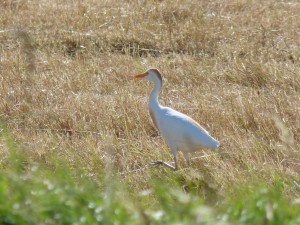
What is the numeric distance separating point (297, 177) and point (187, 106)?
2463mm

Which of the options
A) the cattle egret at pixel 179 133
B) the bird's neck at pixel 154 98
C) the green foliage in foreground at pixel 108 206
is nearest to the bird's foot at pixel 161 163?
the cattle egret at pixel 179 133

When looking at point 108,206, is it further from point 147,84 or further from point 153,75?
point 147,84

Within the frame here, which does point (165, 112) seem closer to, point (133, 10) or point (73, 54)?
point (73, 54)

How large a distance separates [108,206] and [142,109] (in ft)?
13.6

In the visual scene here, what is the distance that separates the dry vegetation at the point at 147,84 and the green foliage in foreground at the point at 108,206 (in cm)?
68

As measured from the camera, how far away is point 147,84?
909cm

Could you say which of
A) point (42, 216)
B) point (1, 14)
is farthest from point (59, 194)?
point (1, 14)

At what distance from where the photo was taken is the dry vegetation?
6.73 m

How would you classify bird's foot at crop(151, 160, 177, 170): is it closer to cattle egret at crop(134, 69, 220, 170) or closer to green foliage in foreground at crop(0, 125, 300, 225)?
cattle egret at crop(134, 69, 220, 170)

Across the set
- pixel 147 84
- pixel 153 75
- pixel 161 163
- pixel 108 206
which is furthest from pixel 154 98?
pixel 108 206

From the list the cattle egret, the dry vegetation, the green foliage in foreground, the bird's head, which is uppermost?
the green foliage in foreground

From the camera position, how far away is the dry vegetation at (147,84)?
265 inches

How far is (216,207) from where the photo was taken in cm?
418

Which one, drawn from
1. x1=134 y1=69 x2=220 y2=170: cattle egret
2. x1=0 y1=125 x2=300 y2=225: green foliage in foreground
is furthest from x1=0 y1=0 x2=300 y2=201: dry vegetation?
x1=0 y1=125 x2=300 y2=225: green foliage in foreground
